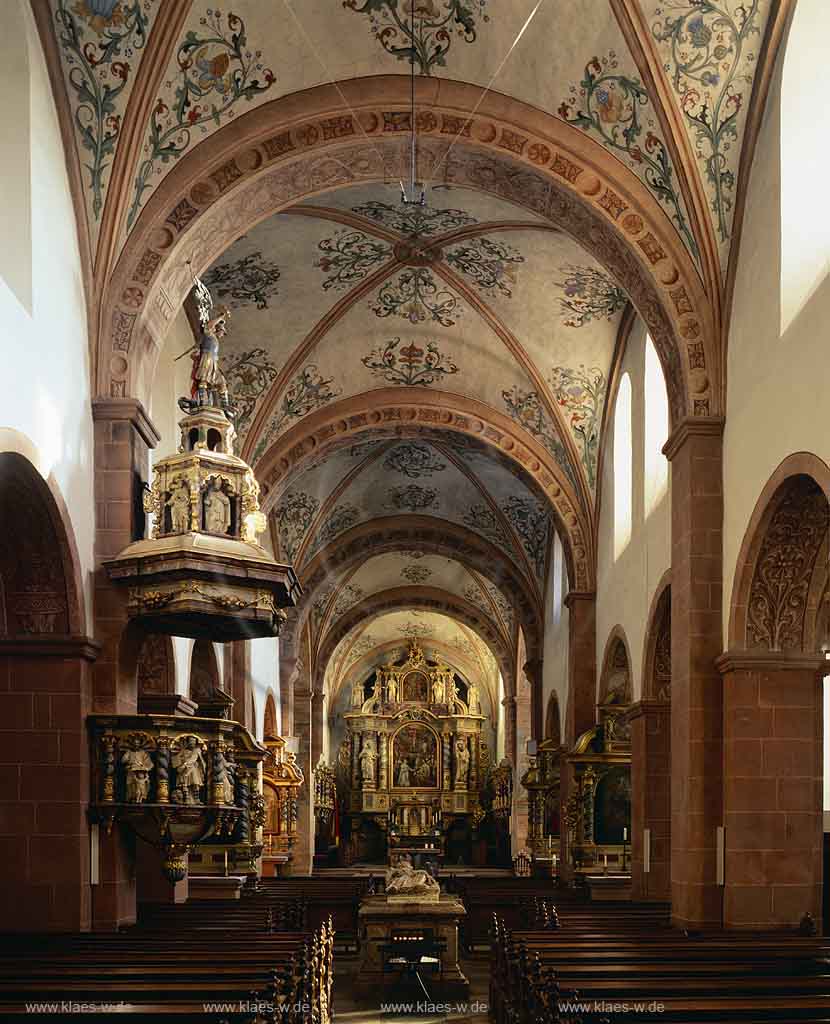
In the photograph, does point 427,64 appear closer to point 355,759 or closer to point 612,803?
point 612,803

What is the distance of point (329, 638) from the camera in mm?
35312

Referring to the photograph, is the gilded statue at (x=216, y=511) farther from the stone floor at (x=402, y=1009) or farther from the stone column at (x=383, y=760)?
the stone column at (x=383, y=760)

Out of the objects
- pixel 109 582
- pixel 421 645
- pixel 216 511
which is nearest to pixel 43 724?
pixel 109 582

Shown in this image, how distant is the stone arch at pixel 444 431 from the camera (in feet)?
70.6

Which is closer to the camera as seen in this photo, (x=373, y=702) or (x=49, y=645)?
(x=49, y=645)

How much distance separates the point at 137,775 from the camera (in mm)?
12133

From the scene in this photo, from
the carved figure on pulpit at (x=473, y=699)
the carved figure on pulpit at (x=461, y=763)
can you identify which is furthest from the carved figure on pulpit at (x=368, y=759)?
the carved figure on pulpit at (x=473, y=699)

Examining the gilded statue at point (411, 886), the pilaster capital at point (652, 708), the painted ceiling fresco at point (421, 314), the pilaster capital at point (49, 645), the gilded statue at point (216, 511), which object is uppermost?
the painted ceiling fresco at point (421, 314)

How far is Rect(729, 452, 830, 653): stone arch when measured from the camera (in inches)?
468

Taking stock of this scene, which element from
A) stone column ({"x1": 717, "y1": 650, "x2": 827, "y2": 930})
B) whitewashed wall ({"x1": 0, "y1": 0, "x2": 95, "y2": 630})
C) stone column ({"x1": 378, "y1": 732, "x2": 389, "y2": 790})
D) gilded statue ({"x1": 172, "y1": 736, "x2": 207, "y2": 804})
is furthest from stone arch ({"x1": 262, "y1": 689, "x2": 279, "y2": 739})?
stone column ({"x1": 378, "y1": 732, "x2": 389, "y2": 790})

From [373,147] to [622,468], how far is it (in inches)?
264

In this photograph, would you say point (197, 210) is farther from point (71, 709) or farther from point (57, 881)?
point (57, 881)

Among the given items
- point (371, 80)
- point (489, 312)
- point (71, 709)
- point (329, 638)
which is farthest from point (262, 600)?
point (329, 638)

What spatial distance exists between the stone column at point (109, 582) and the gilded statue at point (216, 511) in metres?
0.99
